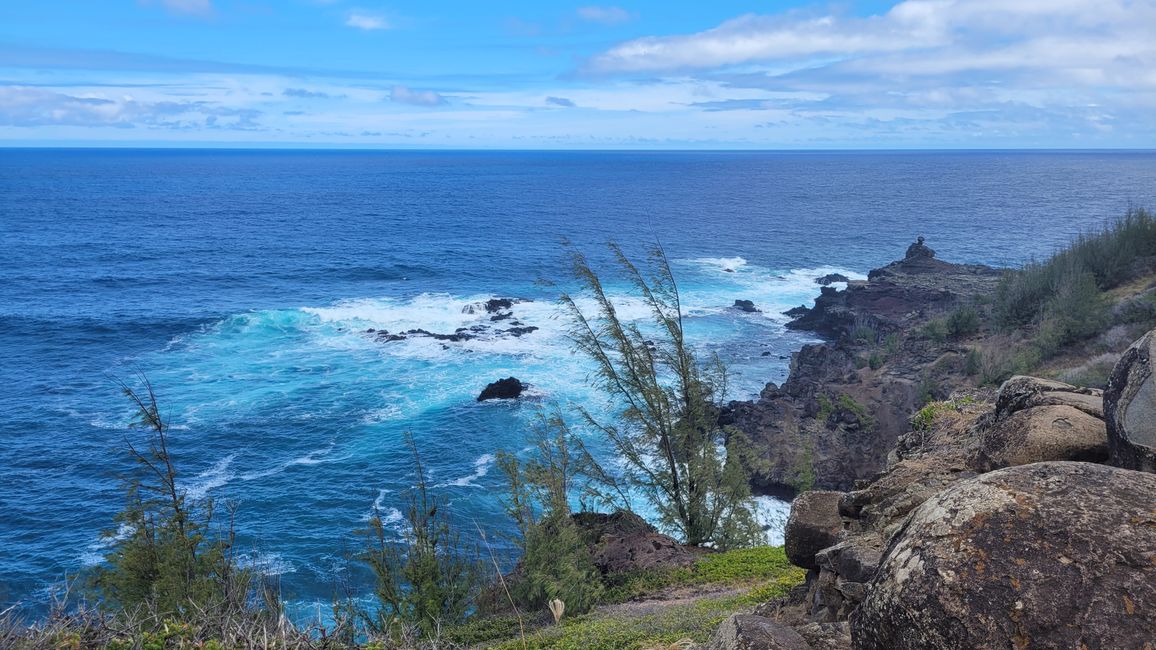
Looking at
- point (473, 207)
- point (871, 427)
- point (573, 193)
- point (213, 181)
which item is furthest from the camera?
point (213, 181)

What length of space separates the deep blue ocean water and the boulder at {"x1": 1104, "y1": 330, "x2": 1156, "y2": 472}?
1617 centimetres

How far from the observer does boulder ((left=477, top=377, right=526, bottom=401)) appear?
141 feet

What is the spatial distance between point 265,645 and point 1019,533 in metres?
6.38

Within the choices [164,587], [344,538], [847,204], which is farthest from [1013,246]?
[164,587]

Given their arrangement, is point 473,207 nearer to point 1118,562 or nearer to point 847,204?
point 847,204

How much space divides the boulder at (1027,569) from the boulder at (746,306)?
57481 mm

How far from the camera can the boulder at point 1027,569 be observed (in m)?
4.68

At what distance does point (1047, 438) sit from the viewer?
869 centimetres

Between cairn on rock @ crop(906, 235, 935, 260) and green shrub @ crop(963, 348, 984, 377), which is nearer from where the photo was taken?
green shrub @ crop(963, 348, 984, 377)

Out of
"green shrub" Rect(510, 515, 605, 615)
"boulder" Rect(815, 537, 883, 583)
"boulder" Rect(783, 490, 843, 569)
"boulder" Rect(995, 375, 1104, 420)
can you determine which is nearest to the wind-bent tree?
"green shrub" Rect(510, 515, 605, 615)

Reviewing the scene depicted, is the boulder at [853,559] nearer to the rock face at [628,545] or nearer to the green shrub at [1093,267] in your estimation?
the rock face at [628,545]

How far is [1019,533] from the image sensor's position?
4.98 meters

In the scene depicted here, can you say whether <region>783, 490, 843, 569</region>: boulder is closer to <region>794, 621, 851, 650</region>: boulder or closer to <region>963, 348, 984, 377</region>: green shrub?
<region>794, 621, 851, 650</region>: boulder

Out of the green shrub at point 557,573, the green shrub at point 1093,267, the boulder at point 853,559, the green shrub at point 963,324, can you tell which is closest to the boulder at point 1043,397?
the boulder at point 853,559
